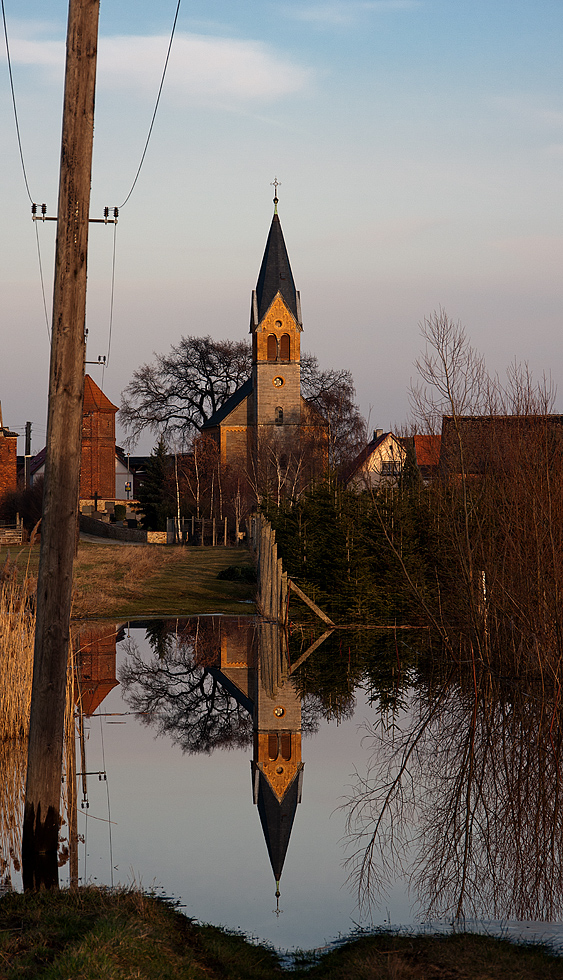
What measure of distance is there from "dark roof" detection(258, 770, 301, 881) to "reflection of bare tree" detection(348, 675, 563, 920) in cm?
54

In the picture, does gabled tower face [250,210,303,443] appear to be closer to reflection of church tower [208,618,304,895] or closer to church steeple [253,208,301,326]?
church steeple [253,208,301,326]

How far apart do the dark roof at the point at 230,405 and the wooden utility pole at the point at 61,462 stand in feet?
226

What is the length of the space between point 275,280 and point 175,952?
75.3m

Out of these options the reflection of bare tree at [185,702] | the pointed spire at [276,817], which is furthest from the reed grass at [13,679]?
the pointed spire at [276,817]

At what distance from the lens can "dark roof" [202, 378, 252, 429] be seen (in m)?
76.9

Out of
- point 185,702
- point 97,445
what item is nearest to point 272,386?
point 97,445

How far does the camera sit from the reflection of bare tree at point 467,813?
699cm

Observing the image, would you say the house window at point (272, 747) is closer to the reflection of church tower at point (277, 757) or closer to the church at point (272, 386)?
the reflection of church tower at point (277, 757)

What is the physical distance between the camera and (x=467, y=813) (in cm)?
862

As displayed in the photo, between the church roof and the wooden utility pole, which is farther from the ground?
the church roof

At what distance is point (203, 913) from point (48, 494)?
2901 millimetres

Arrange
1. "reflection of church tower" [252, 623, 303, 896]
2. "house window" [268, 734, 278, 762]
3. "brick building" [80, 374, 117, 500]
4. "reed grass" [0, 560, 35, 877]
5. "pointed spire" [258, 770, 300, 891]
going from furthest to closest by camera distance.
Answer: "brick building" [80, 374, 117, 500]
"house window" [268, 734, 278, 762]
"reed grass" [0, 560, 35, 877]
"reflection of church tower" [252, 623, 303, 896]
"pointed spire" [258, 770, 300, 891]

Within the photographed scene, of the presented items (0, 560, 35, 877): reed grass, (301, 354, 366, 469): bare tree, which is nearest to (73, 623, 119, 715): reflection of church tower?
(0, 560, 35, 877): reed grass

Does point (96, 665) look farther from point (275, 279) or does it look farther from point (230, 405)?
point (275, 279)
